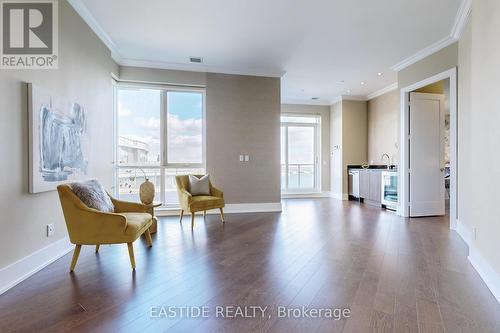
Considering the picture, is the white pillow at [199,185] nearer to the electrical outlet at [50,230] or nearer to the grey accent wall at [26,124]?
the grey accent wall at [26,124]

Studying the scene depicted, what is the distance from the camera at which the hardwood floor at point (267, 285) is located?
5.80 feet

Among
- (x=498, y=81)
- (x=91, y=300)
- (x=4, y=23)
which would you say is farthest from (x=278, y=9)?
(x=91, y=300)

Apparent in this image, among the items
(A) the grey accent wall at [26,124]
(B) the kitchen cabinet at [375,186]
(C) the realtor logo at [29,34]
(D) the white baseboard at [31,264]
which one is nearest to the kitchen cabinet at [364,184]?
(B) the kitchen cabinet at [375,186]

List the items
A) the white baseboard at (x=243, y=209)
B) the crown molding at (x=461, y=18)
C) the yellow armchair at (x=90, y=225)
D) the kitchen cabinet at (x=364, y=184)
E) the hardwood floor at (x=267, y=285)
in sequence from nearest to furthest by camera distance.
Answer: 1. the hardwood floor at (x=267, y=285)
2. the yellow armchair at (x=90, y=225)
3. the crown molding at (x=461, y=18)
4. the white baseboard at (x=243, y=209)
5. the kitchen cabinet at (x=364, y=184)

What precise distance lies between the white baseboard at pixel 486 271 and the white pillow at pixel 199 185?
3753 millimetres

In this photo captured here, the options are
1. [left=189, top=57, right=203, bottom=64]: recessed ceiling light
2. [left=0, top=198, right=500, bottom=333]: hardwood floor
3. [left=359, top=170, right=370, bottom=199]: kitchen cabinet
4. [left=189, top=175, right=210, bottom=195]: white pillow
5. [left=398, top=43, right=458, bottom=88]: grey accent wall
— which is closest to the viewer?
[left=0, top=198, right=500, bottom=333]: hardwood floor

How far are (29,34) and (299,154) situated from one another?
6.85 meters

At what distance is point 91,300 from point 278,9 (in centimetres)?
361

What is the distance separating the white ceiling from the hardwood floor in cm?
293

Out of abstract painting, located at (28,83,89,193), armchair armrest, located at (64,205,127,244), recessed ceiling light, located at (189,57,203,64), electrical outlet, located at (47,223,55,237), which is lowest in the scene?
electrical outlet, located at (47,223,55,237)

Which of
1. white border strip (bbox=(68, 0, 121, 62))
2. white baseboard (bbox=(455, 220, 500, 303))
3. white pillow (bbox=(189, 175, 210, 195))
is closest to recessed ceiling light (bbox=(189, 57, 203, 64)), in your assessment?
white border strip (bbox=(68, 0, 121, 62))

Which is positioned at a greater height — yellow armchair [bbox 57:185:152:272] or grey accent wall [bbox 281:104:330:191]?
grey accent wall [bbox 281:104:330:191]

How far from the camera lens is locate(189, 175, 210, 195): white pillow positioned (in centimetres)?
488

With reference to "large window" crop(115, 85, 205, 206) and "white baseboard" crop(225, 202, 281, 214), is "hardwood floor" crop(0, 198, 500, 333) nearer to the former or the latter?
"white baseboard" crop(225, 202, 281, 214)
